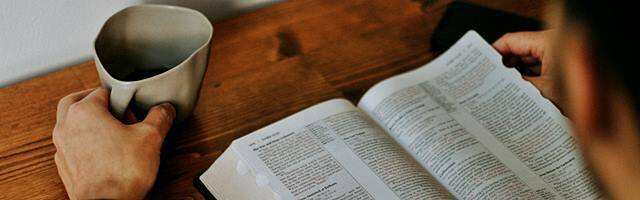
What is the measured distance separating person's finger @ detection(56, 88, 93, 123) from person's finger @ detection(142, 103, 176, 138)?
8 cm

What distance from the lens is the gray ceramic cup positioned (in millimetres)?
759

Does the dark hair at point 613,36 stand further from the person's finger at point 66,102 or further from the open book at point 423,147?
the person's finger at point 66,102

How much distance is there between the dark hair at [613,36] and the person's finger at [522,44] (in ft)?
1.69

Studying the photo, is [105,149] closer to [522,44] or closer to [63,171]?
[63,171]

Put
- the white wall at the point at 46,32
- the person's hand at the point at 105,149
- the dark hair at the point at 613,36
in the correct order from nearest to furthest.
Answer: the dark hair at the point at 613,36
the person's hand at the point at 105,149
the white wall at the point at 46,32

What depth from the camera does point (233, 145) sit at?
812 millimetres

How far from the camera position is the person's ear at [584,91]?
0.40m

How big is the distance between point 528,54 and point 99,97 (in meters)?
0.47

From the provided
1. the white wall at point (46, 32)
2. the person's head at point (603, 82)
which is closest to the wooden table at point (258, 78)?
the white wall at point (46, 32)

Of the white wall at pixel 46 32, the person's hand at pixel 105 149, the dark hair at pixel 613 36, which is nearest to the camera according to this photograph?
the dark hair at pixel 613 36

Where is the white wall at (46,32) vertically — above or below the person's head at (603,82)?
below

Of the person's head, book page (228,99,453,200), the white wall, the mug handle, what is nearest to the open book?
book page (228,99,453,200)

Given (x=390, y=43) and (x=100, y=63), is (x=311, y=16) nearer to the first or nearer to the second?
(x=390, y=43)

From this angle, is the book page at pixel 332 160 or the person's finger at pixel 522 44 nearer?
the book page at pixel 332 160
